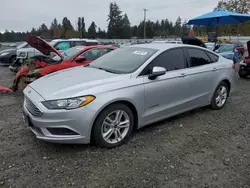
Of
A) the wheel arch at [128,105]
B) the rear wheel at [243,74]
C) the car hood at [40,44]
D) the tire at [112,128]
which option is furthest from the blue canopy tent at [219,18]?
the tire at [112,128]

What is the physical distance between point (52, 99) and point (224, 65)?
3.75m

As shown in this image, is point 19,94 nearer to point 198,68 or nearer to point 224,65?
point 198,68

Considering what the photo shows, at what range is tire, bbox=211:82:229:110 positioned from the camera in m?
4.79

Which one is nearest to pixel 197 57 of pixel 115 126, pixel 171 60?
pixel 171 60

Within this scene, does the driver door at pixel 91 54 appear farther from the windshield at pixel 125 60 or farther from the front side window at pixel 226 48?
the front side window at pixel 226 48

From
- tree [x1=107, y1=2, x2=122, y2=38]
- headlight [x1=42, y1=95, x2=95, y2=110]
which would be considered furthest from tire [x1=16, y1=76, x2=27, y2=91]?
tree [x1=107, y1=2, x2=122, y2=38]

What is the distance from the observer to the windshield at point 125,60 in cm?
354

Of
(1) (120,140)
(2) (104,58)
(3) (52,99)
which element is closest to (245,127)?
(1) (120,140)

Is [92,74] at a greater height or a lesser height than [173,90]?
greater

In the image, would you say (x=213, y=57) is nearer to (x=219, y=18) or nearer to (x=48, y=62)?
(x=48, y=62)

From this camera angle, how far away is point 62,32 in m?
73.6

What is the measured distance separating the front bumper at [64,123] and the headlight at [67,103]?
0.17 feet

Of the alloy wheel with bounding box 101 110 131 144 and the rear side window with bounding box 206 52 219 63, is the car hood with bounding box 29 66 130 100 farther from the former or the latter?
the rear side window with bounding box 206 52 219 63

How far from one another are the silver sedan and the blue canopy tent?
456cm
